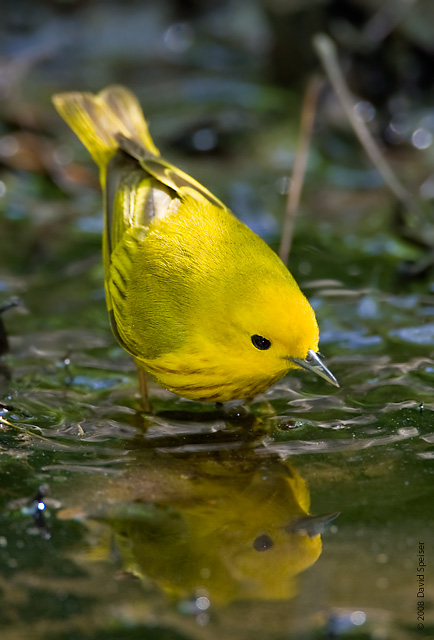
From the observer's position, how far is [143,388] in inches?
162

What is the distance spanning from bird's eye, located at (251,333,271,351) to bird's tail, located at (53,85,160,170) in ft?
6.21

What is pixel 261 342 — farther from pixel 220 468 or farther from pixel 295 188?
pixel 295 188

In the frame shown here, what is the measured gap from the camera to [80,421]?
371 cm

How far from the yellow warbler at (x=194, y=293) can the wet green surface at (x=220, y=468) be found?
26cm

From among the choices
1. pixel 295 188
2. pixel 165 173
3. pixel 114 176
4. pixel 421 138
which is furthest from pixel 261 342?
pixel 421 138

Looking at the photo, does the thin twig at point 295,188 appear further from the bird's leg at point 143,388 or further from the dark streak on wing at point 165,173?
the bird's leg at point 143,388

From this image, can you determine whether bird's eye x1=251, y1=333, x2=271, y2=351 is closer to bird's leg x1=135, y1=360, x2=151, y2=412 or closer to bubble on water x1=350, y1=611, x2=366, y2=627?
bird's leg x1=135, y1=360, x2=151, y2=412

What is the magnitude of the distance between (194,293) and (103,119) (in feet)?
5.95

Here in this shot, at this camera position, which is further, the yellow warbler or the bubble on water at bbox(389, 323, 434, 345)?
the bubble on water at bbox(389, 323, 434, 345)

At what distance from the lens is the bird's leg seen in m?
3.96

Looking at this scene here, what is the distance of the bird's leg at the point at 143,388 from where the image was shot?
3962mm

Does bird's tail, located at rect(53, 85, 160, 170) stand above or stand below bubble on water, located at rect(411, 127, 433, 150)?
above

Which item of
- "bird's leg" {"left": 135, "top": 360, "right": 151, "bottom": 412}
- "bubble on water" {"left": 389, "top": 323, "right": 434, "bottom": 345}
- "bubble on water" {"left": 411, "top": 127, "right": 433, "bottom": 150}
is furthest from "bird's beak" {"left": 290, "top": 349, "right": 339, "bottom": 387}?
"bubble on water" {"left": 411, "top": 127, "right": 433, "bottom": 150}

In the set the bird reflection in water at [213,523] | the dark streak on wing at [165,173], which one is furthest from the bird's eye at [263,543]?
the dark streak on wing at [165,173]
